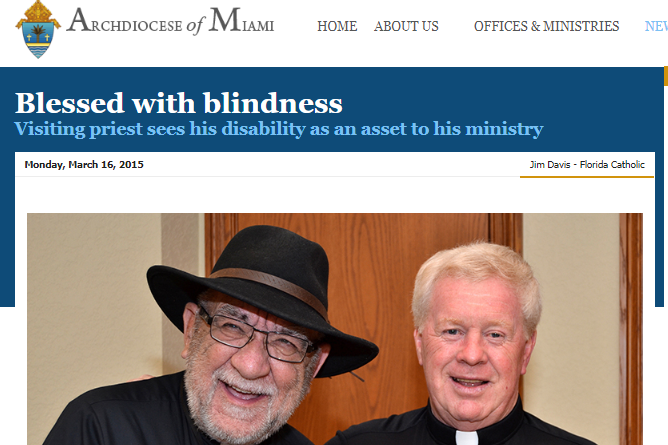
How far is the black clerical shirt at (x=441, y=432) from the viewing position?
1991mm

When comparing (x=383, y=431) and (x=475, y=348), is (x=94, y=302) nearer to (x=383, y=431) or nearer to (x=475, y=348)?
(x=383, y=431)

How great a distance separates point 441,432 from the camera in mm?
2029

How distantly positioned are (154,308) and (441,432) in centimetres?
158

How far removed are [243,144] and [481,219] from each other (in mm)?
1367

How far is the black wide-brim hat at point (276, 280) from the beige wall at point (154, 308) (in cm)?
84

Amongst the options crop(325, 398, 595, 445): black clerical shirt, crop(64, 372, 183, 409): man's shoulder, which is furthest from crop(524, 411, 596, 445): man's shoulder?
crop(64, 372, 183, 409): man's shoulder

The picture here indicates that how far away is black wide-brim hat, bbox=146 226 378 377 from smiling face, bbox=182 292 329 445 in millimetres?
73

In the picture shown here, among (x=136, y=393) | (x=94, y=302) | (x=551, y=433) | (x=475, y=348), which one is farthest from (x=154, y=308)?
(x=551, y=433)

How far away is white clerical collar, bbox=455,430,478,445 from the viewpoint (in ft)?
6.57

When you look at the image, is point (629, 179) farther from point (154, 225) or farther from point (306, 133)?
point (154, 225)

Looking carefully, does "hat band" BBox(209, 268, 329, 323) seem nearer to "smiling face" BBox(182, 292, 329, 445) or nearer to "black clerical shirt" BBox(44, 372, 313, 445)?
"smiling face" BBox(182, 292, 329, 445)

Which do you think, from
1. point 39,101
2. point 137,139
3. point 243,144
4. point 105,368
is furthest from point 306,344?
point 39,101

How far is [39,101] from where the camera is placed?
2473 mm
